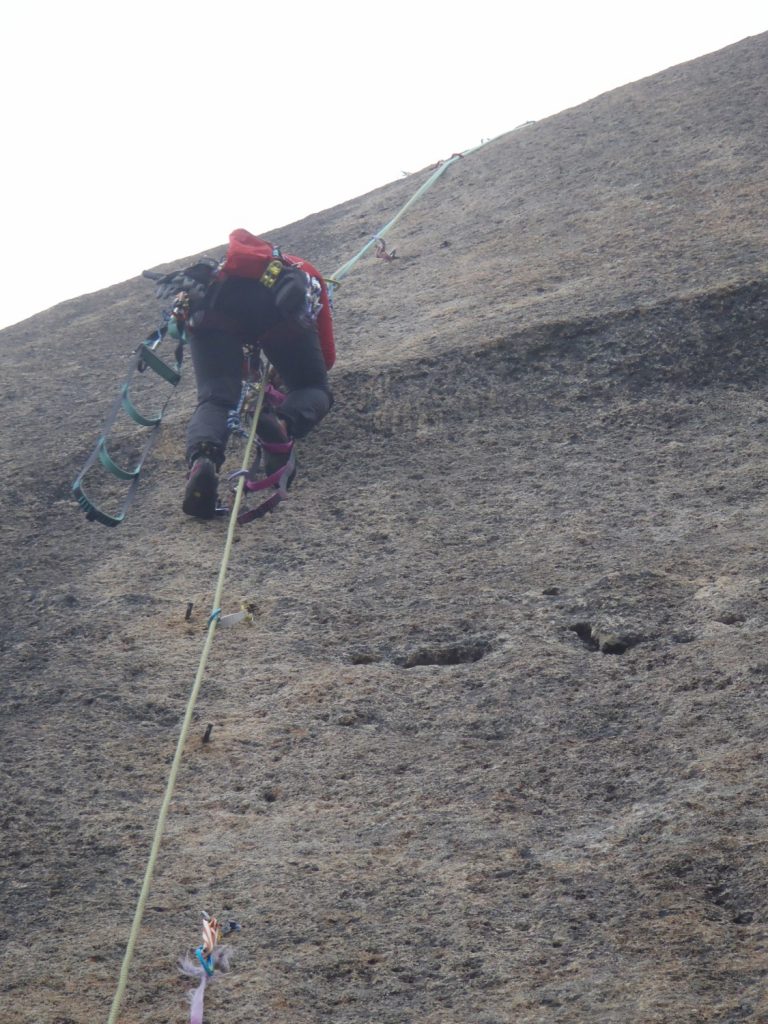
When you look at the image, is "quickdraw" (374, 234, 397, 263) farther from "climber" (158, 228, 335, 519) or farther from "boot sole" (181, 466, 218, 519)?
"boot sole" (181, 466, 218, 519)

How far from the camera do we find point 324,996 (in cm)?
283

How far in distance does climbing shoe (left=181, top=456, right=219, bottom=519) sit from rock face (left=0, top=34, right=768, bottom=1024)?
8cm

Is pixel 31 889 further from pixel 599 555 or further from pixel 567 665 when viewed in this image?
pixel 599 555

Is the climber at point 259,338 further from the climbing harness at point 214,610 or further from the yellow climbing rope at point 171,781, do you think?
the yellow climbing rope at point 171,781

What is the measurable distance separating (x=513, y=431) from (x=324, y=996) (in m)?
2.44

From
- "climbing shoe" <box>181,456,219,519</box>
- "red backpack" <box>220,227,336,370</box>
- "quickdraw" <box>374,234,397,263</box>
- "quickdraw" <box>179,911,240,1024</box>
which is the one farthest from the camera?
"quickdraw" <box>374,234,397,263</box>

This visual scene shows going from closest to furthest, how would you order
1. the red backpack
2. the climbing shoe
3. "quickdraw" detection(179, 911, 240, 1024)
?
1. "quickdraw" detection(179, 911, 240, 1024)
2. the climbing shoe
3. the red backpack

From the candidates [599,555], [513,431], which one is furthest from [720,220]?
[599,555]

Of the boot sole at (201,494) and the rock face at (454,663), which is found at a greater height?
the boot sole at (201,494)

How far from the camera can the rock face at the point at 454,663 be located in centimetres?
289

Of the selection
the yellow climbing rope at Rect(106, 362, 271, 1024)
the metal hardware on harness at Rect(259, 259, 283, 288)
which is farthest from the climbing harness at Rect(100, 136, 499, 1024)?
the metal hardware on harness at Rect(259, 259, 283, 288)

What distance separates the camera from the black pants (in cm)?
496

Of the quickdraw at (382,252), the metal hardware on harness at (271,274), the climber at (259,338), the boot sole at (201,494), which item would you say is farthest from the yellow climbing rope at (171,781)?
the quickdraw at (382,252)

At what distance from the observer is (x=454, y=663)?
381cm
